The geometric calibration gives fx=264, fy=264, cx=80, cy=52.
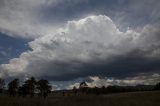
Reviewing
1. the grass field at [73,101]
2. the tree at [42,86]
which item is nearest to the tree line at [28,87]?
the tree at [42,86]

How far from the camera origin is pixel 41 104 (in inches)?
737

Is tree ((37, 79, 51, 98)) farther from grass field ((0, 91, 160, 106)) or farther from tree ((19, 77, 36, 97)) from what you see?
grass field ((0, 91, 160, 106))

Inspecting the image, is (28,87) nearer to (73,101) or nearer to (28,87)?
(28,87)

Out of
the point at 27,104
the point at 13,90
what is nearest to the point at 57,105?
the point at 27,104

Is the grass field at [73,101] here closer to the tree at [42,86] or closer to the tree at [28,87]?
the tree at [28,87]

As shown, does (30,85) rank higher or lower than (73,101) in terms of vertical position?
higher

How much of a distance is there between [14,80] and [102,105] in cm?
9516

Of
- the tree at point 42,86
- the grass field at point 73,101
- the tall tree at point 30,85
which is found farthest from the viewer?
the tree at point 42,86

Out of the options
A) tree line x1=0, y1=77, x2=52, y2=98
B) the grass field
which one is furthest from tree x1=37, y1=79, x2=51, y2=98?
the grass field

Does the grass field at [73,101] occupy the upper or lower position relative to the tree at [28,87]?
lower

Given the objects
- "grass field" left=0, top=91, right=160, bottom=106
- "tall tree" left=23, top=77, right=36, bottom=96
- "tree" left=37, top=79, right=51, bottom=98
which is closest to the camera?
"grass field" left=0, top=91, right=160, bottom=106

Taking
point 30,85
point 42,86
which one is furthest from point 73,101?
point 42,86

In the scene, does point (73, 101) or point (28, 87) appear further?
point (28, 87)

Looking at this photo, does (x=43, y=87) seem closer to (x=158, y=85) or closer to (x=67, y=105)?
(x=158, y=85)
